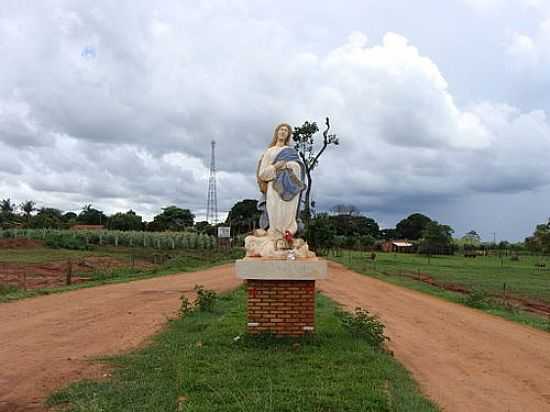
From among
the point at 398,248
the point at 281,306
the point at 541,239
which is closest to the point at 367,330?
the point at 281,306

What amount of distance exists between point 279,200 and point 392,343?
418cm

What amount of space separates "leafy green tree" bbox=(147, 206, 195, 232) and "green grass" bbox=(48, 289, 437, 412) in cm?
7755

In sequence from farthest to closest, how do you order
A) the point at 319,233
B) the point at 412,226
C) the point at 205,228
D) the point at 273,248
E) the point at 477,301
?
the point at 412,226 → the point at 205,228 → the point at 319,233 → the point at 477,301 → the point at 273,248

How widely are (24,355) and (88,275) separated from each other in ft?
61.0

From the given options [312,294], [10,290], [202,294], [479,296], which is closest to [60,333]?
[202,294]

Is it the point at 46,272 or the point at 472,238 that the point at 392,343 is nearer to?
the point at 46,272

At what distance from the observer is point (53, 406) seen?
265 inches

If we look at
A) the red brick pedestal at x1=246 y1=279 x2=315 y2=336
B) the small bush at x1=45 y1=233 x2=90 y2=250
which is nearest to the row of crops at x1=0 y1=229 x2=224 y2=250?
the small bush at x1=45 y1=233 x2=90 y2=250

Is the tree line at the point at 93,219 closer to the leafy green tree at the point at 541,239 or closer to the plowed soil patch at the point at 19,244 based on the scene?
the plowed soil patch at the point at 19,244

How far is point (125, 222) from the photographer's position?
79312 mm

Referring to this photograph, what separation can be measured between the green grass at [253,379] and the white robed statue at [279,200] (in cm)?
154

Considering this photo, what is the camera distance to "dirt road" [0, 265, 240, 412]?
8031 mm

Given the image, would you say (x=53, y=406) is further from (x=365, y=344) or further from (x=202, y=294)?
(x=202, y=294)

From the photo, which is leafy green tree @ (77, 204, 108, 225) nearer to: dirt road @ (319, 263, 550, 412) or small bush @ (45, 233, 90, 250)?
small bush @ (45, 233, 90, 250)
